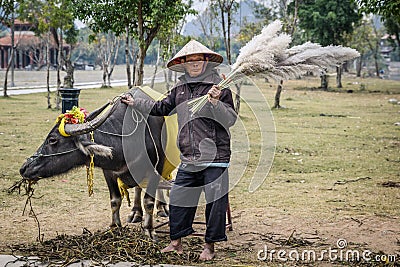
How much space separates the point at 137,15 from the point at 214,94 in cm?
701

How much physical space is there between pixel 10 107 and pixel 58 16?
3.50 m

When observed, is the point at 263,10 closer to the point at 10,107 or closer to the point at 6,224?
the point at 10,107

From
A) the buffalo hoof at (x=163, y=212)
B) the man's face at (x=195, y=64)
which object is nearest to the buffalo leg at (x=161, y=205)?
the buffalo hoof at (x=163, y=212)

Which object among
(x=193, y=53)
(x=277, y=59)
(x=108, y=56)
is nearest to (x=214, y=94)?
(x=193, y=53)

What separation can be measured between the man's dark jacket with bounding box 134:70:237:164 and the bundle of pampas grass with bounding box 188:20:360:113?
Answer: 0.38ft

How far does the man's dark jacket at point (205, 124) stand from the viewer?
189 inches

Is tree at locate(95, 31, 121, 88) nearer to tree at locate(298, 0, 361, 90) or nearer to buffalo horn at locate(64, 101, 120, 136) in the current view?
tree at locate(298, 0, 361, 90)

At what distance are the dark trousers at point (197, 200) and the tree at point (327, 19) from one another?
28329 mm

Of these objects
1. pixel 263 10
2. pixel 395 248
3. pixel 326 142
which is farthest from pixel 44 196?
pixel 263 10

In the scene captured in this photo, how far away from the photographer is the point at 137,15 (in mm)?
11203

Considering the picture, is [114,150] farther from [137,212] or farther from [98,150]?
[137,212]

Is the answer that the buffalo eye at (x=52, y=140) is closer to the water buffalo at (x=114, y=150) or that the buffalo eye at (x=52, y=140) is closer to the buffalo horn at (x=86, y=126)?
the water buffalo at (x=114, y=150)

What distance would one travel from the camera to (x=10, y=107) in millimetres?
18828

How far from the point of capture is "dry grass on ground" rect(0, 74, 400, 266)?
5637 millimetres
